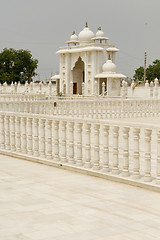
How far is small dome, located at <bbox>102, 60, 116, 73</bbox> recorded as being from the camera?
47.7m

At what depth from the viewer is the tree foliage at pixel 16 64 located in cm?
7475

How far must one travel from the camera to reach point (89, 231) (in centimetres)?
392

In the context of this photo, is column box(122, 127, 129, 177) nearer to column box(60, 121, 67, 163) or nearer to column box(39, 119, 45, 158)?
column box(60, 121, 67, 163)

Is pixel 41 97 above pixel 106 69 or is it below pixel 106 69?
below

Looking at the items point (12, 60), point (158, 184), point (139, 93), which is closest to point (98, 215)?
point (158, 184)

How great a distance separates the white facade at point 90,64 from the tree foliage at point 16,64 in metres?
23.6

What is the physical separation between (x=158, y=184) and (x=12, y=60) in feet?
237

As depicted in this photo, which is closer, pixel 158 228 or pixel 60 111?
pixel 158 228

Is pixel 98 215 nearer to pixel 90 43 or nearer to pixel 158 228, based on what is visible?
pixel 158 228

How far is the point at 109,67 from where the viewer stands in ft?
156

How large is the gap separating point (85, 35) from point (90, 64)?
4.07m

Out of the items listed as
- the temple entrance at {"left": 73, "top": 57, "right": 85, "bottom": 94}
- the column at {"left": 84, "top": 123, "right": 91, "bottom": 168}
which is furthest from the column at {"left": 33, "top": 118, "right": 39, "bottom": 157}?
the temple entrance at {"left": 73, "top": 57, "right": 85, "bottom": 94}

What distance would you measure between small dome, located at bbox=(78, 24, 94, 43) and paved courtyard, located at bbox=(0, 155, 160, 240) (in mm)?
45252

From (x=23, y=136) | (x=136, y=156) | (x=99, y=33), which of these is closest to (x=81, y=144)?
(x=136, y=156)
